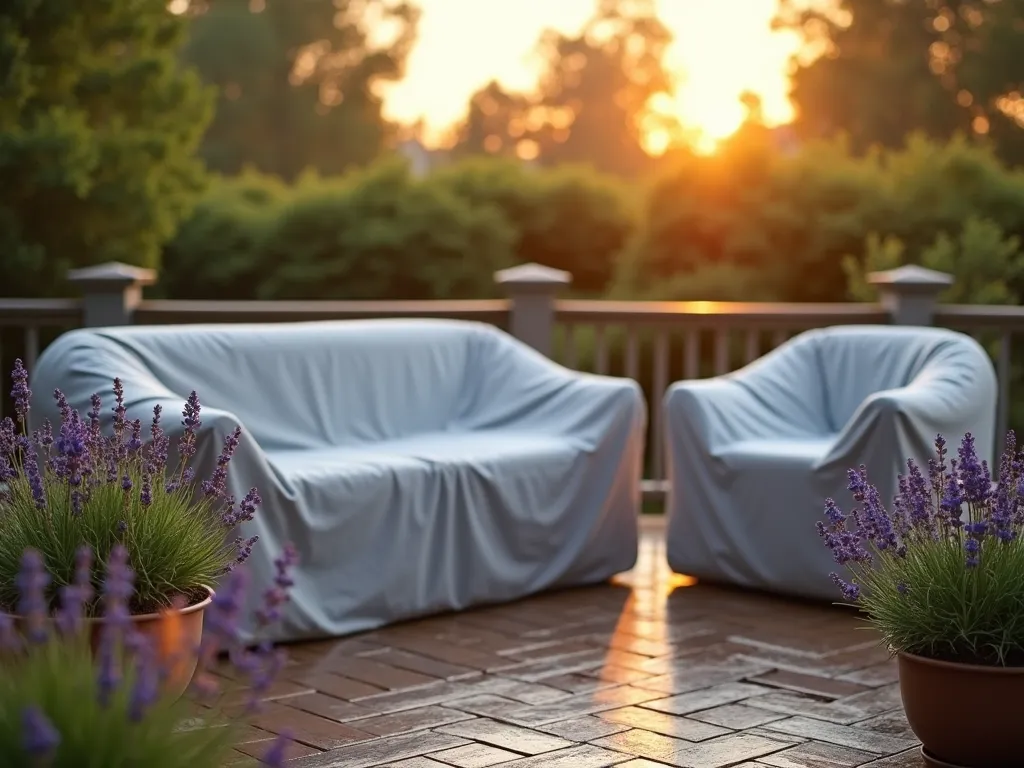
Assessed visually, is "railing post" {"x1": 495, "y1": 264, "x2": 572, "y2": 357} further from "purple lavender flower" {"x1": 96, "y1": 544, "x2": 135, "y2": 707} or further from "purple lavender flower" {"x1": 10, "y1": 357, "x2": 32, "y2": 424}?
"purple lavender flower" {"x1": 96, "y1": 544, "x2": 135, "y2": 707}

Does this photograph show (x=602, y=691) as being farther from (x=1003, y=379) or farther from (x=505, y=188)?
(x=505, y=188)

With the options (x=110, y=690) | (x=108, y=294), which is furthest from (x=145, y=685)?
(x=108, y=294)

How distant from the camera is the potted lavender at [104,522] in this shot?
2609 millimetres

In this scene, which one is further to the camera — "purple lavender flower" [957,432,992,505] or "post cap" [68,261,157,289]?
"post cap" [68,261,157,289]

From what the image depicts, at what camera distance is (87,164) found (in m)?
8.41

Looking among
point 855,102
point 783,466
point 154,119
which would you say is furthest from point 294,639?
point 855,102

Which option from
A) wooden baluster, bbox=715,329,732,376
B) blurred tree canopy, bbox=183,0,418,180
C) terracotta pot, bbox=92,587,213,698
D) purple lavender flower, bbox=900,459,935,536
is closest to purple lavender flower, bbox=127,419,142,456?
terracotta pot, bbox=92,587,213,698

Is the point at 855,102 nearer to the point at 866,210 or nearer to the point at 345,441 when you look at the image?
the point at 866,210

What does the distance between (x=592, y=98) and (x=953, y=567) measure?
2787 centimetres

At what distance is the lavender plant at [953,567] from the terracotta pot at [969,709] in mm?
33

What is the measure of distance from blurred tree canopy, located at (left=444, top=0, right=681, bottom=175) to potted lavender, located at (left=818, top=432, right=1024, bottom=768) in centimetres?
2646

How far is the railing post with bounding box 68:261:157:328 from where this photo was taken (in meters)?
5.06

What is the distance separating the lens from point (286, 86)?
792 inches

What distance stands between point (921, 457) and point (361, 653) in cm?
177
